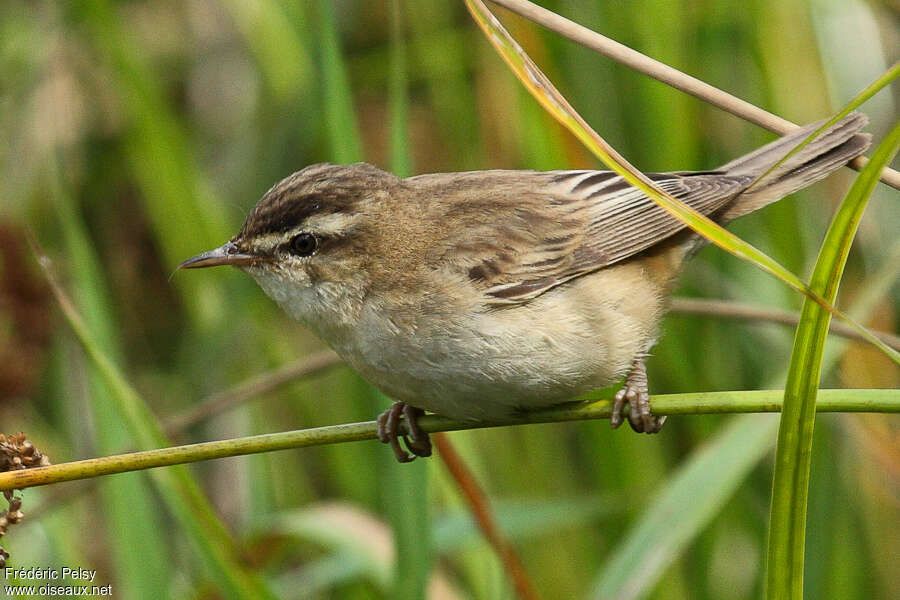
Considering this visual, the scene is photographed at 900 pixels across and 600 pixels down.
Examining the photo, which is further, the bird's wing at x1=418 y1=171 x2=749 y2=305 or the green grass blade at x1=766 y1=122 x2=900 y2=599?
the bird's wing at x1=418 y1=171 x2=749 y2=305

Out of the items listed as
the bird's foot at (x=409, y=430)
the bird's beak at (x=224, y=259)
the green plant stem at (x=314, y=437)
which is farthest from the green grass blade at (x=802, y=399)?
the bird's beak at (x=224, y=259)

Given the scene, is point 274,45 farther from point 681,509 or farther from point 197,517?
point 681,509

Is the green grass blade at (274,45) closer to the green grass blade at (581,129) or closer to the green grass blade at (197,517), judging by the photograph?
the green grass blade at (197,517)

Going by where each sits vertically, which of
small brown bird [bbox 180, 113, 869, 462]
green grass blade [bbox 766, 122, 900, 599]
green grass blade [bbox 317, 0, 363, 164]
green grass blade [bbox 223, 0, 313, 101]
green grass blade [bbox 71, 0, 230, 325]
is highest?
green grass blade [bbox 223, 0, 313, 101]

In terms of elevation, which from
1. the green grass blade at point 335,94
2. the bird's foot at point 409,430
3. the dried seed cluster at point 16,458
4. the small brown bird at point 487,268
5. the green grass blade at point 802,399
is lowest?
the green grass blade at point 802,399

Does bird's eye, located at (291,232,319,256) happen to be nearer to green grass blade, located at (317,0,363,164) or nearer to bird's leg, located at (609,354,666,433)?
green grass blade, located at (317,0,363,164)

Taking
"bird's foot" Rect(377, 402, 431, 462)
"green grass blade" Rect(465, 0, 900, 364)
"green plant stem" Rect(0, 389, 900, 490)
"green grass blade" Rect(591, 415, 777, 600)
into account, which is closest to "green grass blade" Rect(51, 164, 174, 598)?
"bird's foot" Rect(377, 402, 431, 462)

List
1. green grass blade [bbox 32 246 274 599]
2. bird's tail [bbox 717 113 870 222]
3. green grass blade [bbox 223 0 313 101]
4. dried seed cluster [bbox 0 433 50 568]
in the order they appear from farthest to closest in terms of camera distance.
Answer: green grass blade [bbox 223 0 313 101] → bird's tail [bbox 717 113 870 222] → green grass blade [bbox 32 246 274 599] → dried seed cluster [bbox 0 433 50 568]
